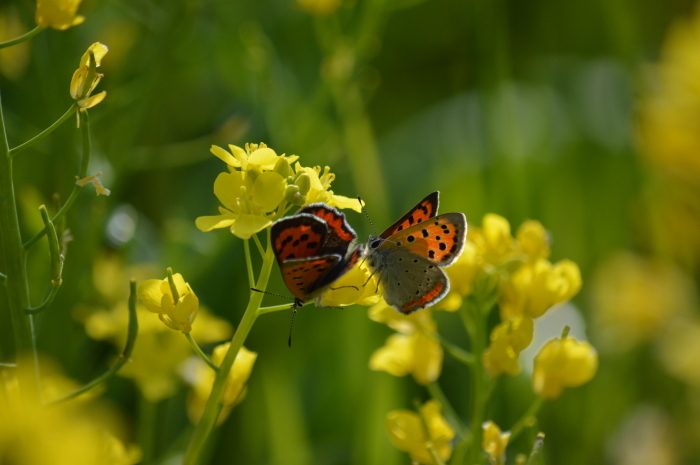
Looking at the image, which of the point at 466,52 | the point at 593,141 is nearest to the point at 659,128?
the point at 593,141

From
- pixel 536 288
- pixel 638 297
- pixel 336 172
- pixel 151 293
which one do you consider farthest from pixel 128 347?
pixel 638 297

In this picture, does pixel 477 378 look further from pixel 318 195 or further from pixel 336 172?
pixel 336 172

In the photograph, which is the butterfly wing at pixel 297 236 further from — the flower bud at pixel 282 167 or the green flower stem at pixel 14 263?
the green flower stem at pixel 14 263

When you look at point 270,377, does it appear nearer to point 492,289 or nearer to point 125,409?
point 125,409

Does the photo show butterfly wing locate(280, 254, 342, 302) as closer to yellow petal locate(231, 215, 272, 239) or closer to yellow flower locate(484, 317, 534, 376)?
yellow petal locate(231, 215, 272, 239)

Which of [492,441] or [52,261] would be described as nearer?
[52,261]

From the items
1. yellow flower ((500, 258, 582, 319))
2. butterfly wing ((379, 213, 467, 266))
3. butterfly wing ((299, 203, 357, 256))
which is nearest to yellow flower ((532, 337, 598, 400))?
yellow flower ((500, 258, 582, 319))
